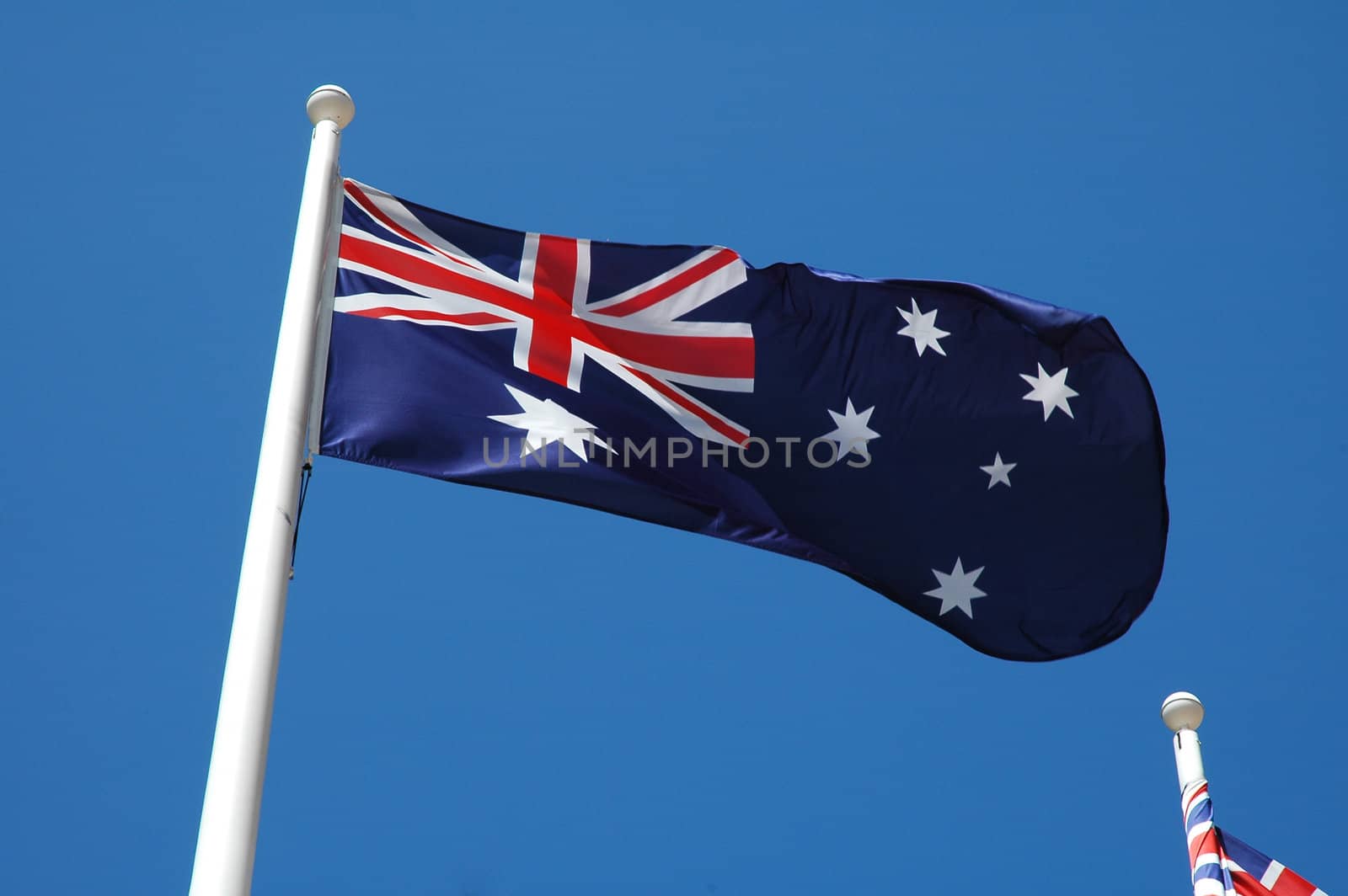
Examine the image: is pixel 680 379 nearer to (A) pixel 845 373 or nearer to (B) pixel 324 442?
(A) pixel 845 373

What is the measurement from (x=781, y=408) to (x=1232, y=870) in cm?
392

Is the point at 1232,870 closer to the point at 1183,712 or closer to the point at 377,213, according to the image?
the point at 1183,712

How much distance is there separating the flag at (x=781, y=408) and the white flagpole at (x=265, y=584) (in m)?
0.39

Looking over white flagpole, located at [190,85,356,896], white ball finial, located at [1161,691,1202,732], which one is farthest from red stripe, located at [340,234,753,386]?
white ball finial, located at [1161,691,1202,732]

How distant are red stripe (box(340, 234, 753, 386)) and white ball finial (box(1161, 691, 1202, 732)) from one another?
150 inches

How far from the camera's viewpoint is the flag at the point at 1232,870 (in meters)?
10.2

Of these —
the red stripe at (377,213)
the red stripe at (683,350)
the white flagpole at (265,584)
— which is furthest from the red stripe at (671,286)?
the white flagpole at (265,584)

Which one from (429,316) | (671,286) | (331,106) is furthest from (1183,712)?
(331,106)

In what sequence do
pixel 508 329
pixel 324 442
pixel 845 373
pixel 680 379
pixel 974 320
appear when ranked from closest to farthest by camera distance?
1. pixel 324 442
2. pixel 508 329
3. pixel 680 379
4. pixel 845 373
5. pixel 974 320

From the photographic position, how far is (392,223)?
9.53m

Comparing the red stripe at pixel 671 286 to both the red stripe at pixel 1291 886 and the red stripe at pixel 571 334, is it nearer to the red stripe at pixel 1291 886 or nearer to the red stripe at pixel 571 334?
the red stripe at pixel 571 334

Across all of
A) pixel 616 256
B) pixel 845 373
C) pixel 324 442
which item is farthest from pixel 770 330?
pixel 324 442

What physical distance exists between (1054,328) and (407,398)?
5105 millimetres

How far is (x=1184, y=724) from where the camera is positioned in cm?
1149
